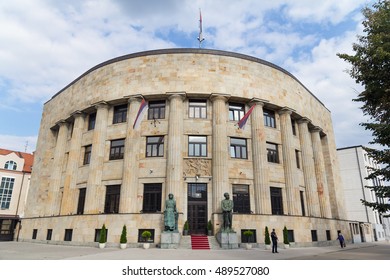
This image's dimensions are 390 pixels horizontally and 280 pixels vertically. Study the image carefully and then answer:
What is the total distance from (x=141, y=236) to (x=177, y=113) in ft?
38.5

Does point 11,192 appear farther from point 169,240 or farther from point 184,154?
point 169,240

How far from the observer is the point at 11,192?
4228 cm

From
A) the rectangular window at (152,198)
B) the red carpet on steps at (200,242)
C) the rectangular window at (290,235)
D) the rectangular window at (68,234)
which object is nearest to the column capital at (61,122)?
the rectangular window at (68,234)

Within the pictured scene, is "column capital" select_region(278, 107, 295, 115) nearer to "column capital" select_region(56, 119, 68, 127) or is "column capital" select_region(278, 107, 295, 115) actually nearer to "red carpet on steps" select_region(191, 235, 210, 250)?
"red carpet on steps" select_region(191, 235, 210, 250)

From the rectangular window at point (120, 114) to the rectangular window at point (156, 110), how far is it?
299 centimetres

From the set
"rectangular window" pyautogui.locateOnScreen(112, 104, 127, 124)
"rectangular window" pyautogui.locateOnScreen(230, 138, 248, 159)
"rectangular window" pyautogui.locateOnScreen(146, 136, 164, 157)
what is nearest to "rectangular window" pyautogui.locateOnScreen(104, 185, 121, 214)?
"rectangular window" pyautogui.locateOnScreen(146, 136, 164, 157)

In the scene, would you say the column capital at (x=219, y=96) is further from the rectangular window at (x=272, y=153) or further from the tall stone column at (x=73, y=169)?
the tall stone column at (x=73, y=169)

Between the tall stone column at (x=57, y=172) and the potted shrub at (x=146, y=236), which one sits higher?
the tall stone column at (x=57, y=172)

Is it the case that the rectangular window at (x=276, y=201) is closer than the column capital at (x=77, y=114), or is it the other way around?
the rectangular window at (x=276, y=201)

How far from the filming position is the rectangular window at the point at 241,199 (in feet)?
85.0

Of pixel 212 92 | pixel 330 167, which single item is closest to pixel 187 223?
pixel 212 92

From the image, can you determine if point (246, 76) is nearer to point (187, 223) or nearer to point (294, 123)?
point (294, 123)

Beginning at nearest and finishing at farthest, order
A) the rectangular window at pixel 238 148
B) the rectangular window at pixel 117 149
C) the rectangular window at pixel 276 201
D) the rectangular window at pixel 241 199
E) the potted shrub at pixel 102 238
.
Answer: the potted shrub at pixel 102 238 → the rectangular window at pixel 241 199 → the rectangular window at pixel 276 201 → the rectangular window at pixel 238 148 → the rectangular window at pixel 117 149

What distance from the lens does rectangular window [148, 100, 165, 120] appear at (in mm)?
28448
